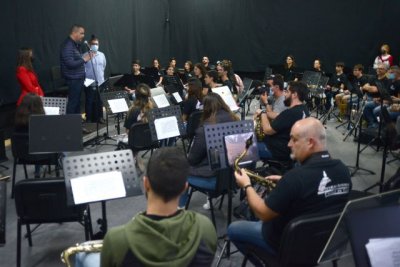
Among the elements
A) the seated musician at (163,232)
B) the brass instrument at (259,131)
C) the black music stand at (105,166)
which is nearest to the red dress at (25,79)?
the brass instrument at (259,131)

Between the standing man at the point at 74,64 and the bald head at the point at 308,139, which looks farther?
the standing man at the point at 74,64

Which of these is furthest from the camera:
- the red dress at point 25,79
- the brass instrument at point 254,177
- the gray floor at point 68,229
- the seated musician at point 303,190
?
the red dress at point 25,79

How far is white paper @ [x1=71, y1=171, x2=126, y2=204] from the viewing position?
2998 millimetres

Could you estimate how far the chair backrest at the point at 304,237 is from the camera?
2510 mm

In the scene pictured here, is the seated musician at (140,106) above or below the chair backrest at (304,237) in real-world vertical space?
above

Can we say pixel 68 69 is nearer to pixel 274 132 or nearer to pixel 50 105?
pixel 50 105

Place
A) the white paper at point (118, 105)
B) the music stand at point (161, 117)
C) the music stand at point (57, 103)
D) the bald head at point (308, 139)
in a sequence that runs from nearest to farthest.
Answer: the bald head at point (308, 139) < the music stand at point (161, 117) < the music stand at point (57, 103) < the white paper at point (118, 105)

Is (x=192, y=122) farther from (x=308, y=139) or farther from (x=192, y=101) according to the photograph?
(x=308, y=139)

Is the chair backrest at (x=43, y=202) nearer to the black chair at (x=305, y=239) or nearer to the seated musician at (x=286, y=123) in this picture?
the black chair at (x=305, y=239)

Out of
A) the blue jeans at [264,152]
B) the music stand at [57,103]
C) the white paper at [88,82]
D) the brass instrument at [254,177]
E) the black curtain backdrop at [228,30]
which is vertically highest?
the black curtain backdrop at [228,30]

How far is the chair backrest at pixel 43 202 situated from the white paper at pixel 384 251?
7.73ft

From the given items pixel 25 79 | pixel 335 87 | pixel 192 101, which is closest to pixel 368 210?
pixel 192 101

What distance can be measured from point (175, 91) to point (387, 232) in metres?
6.67

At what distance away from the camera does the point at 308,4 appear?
1397cm
